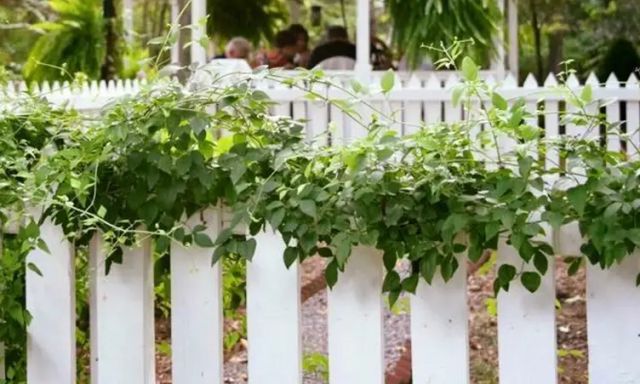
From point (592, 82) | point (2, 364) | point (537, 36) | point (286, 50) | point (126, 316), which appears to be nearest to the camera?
point (126, 316)

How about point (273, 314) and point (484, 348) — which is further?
point (484, 348)

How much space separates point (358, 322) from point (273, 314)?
0.18 meters

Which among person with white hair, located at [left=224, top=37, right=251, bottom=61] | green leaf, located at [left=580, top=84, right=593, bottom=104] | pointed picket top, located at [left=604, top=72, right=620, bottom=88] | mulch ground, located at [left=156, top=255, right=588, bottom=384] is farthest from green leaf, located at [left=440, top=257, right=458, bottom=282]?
person with white hair, located at [left=224, top=37, right=251, bottom=61]

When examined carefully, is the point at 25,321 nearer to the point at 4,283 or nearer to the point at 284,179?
the point at 4,283

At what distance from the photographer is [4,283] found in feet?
6.51

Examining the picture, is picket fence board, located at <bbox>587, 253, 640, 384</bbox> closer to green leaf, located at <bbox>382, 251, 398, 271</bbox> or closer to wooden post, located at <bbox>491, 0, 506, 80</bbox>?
green leaf, located at <bbox>382, 251, 398, 271</bbox>

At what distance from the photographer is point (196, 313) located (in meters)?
1.94

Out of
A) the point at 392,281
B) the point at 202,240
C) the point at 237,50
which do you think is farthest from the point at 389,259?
the point at 237,50

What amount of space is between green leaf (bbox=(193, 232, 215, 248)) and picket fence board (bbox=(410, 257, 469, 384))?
0.42 m

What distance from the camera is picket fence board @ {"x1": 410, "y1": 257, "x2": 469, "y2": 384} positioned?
1.75 meters

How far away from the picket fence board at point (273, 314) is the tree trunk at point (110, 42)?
28.1 feet

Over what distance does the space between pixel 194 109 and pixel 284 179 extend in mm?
226

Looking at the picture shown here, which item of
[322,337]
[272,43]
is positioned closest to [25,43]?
[272,43]

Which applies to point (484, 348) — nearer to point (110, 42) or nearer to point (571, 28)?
point (110, 42)
